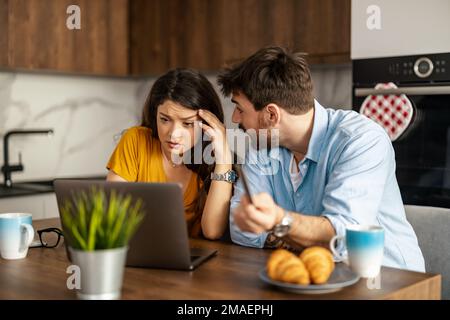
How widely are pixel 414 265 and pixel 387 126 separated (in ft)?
3.39

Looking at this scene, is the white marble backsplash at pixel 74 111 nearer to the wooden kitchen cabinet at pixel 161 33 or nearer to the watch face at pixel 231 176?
the wooden kitchen cabinet at pixel 161 33

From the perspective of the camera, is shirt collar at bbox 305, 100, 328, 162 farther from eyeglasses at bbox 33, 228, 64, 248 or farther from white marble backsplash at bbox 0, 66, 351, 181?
white marble backsplash at bbox 0, 66, 351, 181

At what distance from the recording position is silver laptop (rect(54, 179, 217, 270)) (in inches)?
49.8

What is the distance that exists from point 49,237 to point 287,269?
0.88 m

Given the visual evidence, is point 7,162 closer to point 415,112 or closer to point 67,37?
point 67,37

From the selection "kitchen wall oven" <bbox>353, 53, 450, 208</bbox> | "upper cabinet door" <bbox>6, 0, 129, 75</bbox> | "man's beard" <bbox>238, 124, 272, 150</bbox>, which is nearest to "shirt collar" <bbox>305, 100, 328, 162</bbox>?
"man's beard" <bbox>238, 124, 272, 150</bbox>

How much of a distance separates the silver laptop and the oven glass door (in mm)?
1416

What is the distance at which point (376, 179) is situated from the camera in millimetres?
1529

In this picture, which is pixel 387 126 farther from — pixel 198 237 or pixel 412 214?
pixel 198 237

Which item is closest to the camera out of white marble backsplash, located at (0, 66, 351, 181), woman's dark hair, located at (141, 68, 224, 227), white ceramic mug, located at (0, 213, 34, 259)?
white ceramic mug, located at (0, 213, 34, 259)

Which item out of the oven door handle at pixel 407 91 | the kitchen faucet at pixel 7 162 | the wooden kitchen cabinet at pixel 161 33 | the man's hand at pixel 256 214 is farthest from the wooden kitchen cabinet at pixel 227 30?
the man's hand at pixel 256 214

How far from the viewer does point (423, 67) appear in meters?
2.42

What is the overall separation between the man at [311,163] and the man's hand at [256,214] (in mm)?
178
